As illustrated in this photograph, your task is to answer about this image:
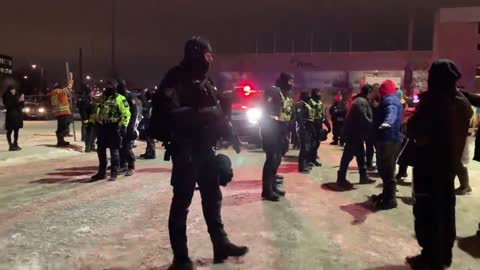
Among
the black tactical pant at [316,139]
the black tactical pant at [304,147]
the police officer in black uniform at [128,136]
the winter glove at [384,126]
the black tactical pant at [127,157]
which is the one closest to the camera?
the winter glove at [384,126]

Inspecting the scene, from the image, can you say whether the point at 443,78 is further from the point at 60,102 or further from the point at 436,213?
the point at 60,102

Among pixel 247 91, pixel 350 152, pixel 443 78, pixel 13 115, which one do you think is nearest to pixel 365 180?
pixel 350 152

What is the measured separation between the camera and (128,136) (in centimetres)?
1004

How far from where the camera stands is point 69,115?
15.3 m

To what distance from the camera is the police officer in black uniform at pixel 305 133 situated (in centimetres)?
1054

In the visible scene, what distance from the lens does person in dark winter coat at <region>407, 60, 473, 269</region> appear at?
172 inches

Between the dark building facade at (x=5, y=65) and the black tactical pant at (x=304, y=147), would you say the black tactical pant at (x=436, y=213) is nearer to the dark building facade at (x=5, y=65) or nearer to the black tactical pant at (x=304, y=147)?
the black tactical pant at (x=304, y=147)

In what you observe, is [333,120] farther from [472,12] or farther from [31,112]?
[472,12]

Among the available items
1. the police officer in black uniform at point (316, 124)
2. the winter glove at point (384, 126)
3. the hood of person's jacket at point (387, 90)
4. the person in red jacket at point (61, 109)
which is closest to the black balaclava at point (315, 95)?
the police officer in black uniform at point (316, 124)

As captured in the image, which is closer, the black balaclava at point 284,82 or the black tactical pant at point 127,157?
the black balaclava at point 284,82

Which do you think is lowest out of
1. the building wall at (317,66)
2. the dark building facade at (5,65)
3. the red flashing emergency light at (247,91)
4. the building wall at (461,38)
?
the red flashing emergency light at (247,91)

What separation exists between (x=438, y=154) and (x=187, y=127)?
2196mm

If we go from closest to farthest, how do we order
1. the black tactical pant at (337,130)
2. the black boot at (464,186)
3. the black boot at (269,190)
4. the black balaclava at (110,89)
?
the black boot at (269,190) < the black boot at (464,186) < the black balaclava at (110,89) < the black tactical pant at (337,130)

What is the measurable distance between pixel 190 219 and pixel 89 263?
1.91 meters
